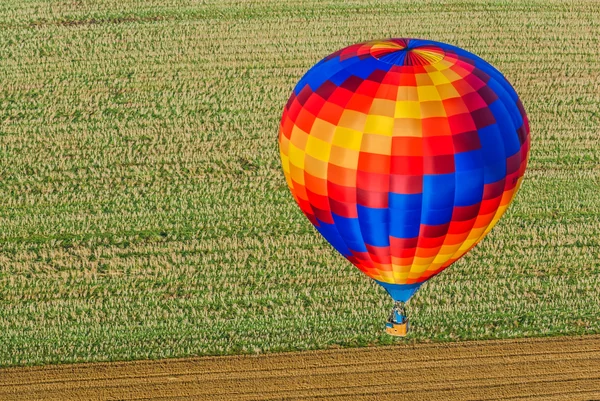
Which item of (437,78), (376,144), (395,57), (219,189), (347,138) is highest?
(219,189)

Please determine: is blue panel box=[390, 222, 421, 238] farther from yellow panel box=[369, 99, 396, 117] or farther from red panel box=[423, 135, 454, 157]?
yellow panel box=[369, 99, 396, 117]

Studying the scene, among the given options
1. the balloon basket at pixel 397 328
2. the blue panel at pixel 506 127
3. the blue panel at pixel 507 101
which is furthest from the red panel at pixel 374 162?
the balloon basket at pixel 397 328

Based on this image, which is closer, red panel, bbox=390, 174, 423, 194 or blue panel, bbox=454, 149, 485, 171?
blue panel, bbox=454, 149, 485, 171

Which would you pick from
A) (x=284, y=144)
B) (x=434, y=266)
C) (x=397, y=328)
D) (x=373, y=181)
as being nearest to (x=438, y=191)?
(x=373, y=181)

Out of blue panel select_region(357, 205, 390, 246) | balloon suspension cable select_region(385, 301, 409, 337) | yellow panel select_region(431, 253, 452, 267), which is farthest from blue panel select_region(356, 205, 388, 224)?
balloon suspension cable select_region(385, 301, 409, 337)

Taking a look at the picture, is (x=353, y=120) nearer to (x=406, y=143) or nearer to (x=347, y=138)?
(x=347, y=138)

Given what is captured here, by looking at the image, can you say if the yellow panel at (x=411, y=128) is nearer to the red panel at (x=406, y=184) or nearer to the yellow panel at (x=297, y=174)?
the red panel at (x=406, y=184)
